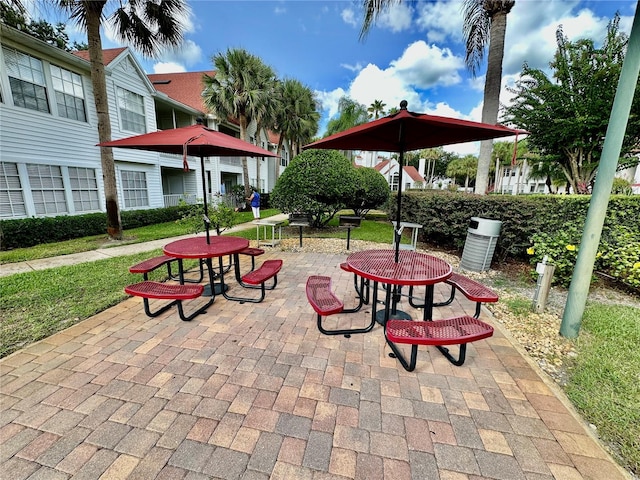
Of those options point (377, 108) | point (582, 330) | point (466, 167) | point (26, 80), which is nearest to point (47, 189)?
point (26, 80)

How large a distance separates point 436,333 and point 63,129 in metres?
13.3

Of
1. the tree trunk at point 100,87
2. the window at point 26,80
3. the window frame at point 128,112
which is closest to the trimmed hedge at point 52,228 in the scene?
the tree trunk at point 100,87

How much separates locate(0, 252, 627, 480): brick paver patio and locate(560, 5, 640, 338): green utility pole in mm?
992

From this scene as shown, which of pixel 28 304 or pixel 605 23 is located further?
pixel 605 23

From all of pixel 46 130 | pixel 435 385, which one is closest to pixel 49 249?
pixel 46 130

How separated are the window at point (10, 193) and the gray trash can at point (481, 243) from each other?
43.0ft

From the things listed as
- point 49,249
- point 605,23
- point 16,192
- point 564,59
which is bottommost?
point 49,249

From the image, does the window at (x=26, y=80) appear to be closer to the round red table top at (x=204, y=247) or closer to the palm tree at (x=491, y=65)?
the round red table top at (x=204, y=247)

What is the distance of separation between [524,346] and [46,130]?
13888 millimetres

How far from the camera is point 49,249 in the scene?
7.45 metres

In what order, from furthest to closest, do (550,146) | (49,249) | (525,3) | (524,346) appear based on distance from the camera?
(550,146)
(525,3)
(49,249)
(524,346)

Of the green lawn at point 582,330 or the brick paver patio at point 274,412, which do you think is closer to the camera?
the brick paver patio at point 274,412

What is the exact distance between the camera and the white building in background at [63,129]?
8.14 m

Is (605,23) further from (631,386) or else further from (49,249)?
(49,249)
